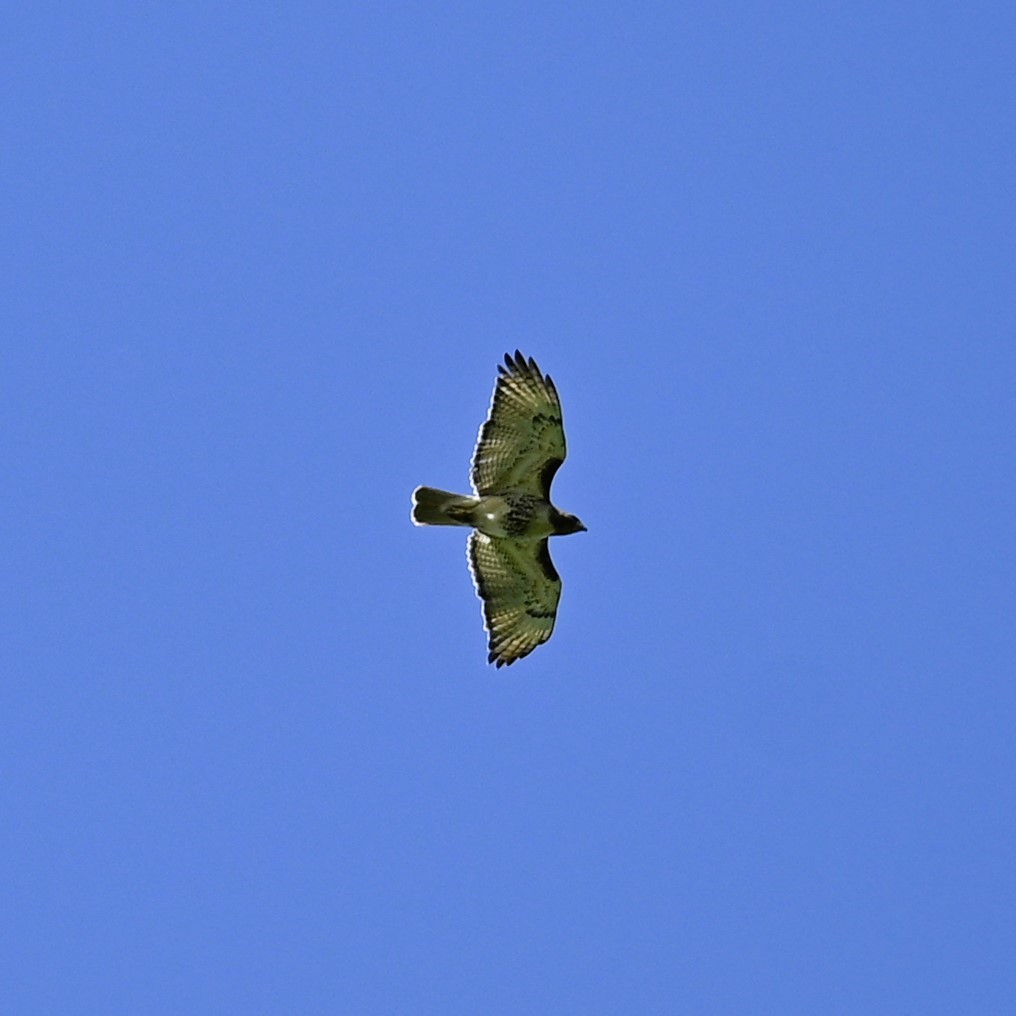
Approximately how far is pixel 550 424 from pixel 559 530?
140 centimetres

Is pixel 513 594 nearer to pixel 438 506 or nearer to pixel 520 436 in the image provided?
pixel 438 506

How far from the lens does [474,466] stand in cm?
2533

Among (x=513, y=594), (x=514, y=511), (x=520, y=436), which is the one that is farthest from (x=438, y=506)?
(x=513, y=594)

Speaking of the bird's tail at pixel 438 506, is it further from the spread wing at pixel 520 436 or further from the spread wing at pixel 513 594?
the spread wing at pixel 513 594

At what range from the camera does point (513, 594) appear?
26203mm

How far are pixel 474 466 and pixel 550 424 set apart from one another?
3.47 ft

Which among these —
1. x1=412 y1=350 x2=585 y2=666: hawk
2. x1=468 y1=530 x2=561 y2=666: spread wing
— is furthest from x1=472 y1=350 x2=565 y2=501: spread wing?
x1=468 y1=530 x2=561 y2=666: spread wing

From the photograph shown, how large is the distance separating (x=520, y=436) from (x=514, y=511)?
0.89 m

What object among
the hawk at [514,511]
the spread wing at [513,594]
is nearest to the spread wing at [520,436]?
the hawk at [514,511]

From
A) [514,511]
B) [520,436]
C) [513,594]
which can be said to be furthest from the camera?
[513,594]

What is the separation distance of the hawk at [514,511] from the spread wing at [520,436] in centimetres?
1

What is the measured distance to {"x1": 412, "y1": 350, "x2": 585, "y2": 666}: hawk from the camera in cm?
2483

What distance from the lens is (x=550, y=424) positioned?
81.6 ft

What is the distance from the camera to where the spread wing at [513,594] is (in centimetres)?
2606
